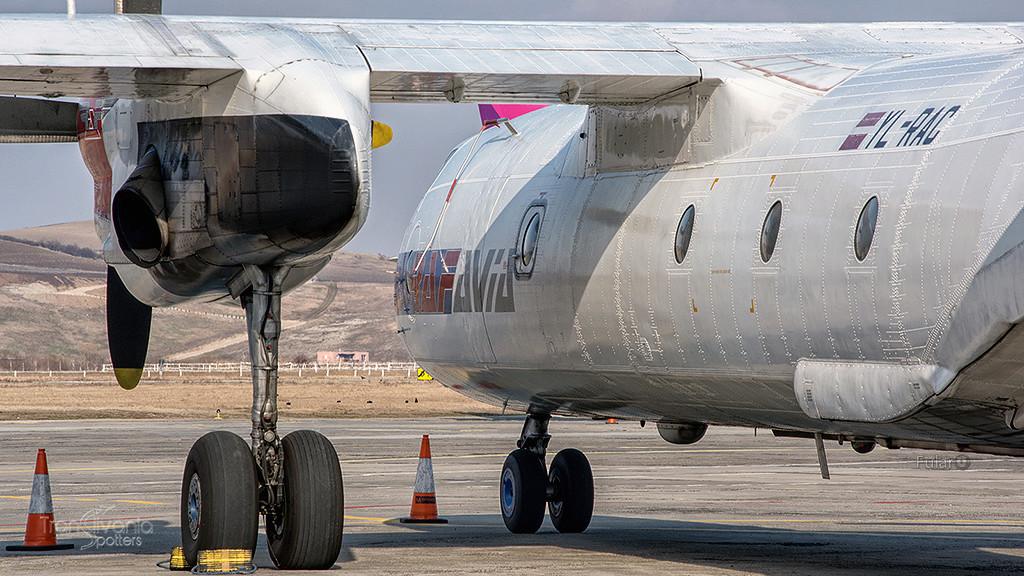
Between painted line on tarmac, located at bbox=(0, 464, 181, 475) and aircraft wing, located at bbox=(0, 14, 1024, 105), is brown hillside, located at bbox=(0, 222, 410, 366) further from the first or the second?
aircraft wing, located at bbox=(0, 14, 1024, 105)

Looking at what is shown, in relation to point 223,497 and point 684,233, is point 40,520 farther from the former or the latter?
point 684,233

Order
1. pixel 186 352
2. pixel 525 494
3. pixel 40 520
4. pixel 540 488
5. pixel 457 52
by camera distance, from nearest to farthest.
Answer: pixel 457 52
pixel 40 520
pixel 525 494
pixel 540 488
pixel 186 352

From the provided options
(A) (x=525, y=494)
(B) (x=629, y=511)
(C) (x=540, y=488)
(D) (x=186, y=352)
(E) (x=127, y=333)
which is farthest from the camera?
(D) (x=186, y=352)

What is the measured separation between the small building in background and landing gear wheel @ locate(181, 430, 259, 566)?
410 feet

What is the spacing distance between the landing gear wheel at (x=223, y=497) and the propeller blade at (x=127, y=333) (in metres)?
3.29

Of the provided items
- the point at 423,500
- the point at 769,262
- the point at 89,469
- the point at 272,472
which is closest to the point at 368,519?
the point at 423,500

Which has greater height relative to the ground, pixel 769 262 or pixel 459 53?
pixel 459 53

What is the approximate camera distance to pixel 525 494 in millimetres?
15648

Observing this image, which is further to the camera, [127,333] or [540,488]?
[540,488]

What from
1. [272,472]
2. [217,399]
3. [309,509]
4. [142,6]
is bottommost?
[217,399]

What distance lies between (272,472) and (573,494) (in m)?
5.38

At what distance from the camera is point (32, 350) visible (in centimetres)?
13475

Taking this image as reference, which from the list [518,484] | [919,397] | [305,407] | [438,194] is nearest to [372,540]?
[518,484]

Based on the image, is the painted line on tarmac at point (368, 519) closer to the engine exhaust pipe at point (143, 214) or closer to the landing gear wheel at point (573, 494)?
the landing gear wheel at point (573, 494)
